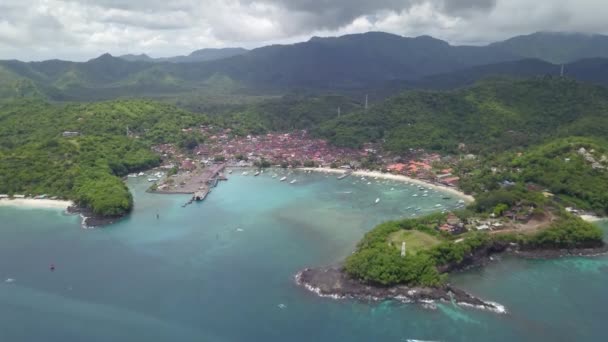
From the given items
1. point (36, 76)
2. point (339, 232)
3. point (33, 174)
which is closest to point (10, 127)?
point (33, 174)

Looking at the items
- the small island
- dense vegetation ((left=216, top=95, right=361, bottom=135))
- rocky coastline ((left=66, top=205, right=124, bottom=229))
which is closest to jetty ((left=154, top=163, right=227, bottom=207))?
rocky coastline ((left=66, top=205, right=124, bottom=229))

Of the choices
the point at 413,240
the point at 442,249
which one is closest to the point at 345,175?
the point at 413,240

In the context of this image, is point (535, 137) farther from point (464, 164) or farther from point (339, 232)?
point (339, 232)

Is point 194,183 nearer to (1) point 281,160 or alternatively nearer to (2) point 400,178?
(1) point 281,160

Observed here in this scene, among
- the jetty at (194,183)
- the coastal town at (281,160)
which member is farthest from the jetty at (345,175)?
the jetty at (194,183)

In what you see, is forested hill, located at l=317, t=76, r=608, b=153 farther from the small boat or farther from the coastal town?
the small boat

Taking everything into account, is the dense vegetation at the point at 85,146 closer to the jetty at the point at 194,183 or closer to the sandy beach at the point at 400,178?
the jetty at the point at 194,183
